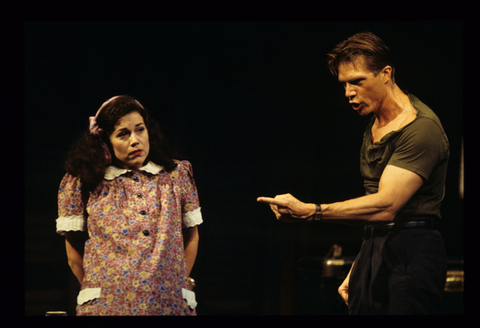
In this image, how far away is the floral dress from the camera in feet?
10.4

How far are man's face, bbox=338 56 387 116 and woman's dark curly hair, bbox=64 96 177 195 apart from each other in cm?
103

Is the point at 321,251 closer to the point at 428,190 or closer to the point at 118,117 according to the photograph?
the point at 428,190

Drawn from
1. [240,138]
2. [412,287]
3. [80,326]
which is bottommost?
[80,326]

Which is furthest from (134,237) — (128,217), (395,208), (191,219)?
(395,208)

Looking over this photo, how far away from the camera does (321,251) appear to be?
149 inches

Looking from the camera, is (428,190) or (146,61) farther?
(146,61)

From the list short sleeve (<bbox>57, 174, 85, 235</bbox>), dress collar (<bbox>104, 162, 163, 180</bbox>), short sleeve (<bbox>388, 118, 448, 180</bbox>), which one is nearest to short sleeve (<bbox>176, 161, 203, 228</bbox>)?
dress collar (<bbox>104, 162, 163, 180</bbox>)

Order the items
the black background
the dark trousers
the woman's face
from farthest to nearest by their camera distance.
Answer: the black background, the woman's face, the dark trousers

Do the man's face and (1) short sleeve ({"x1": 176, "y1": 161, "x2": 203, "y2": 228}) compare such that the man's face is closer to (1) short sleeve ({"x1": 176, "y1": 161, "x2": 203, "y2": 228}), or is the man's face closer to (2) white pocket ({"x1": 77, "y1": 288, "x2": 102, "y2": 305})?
(1) short sleeve ({"x1": 176, "y1": 161, "x2": 203, "y2": 228})

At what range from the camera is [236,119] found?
360 centimetres

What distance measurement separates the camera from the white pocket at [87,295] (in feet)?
10.5

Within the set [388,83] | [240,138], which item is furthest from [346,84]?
[240,138]

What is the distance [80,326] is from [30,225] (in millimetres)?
636

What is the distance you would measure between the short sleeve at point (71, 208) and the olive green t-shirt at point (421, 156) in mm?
1528
